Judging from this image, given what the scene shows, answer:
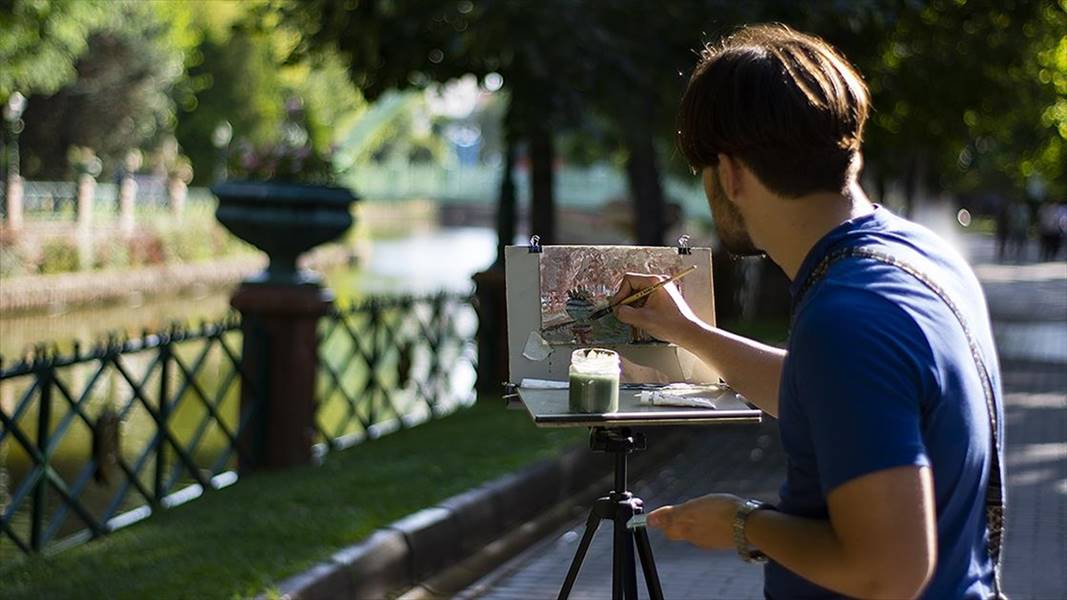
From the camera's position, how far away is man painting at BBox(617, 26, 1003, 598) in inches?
75.3

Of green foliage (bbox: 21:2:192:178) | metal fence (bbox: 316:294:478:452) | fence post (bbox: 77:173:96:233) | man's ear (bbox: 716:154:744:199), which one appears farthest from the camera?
green foliage (bbox: 21:2:192:178)

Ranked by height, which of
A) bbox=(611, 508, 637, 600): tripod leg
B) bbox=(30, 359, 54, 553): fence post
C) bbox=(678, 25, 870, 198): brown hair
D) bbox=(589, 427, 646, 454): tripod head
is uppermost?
bbox=(678, 25, 870, 198): brown hair

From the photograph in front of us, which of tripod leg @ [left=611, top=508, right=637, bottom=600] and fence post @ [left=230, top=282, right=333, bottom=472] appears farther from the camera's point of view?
fence post @ [left=230, top=282, right=333, bottom=472]

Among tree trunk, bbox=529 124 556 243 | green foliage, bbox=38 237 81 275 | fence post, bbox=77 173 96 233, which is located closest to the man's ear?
tree trunk, bbox=529 124 556 243

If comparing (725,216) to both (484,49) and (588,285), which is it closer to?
(588,285)

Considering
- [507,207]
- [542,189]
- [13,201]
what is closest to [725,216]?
[507,207]

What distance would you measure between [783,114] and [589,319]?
1416 millimetres

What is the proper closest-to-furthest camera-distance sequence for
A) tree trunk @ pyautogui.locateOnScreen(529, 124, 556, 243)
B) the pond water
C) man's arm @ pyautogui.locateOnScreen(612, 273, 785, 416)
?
1. man's arm @ pyautogui.locateOnScreen(612, 273, 785, 416)
2. the pond water
3. tree trunk @ pyautogui.locateOnScreen(529, 124, 556, 243)

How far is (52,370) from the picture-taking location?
672cm

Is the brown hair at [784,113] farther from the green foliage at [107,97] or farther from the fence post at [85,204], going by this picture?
the green foliage at [107,97]

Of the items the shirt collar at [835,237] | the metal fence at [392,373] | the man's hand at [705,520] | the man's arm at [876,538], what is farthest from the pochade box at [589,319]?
the metal fence at [392,373]

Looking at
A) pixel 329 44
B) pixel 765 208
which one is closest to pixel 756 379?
pixel 765 208

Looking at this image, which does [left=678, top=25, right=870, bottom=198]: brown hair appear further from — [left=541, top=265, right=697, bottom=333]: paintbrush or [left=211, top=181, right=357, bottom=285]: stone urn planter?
[left=211, top=181, right=357, bottom=285]: stone urn planter

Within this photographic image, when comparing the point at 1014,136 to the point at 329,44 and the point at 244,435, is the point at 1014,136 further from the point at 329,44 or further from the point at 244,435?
the point at 244,435
